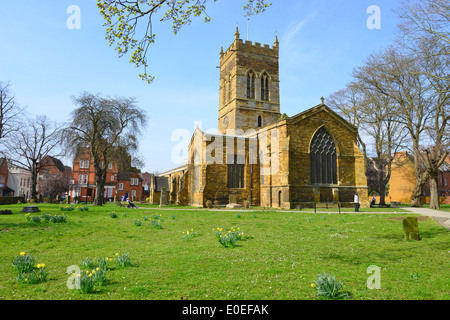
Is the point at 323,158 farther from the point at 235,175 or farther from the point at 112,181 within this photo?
the point at 112,181

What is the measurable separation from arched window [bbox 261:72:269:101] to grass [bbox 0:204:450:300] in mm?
32515

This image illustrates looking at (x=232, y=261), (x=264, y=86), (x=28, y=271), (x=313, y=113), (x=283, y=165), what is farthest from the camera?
(x=264, y=86)

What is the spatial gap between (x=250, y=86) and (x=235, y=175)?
52.5ft

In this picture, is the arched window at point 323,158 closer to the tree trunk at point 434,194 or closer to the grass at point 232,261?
the tree trunk at point 434,194

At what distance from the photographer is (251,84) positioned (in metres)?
41.4

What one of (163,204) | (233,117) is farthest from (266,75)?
(163,204)

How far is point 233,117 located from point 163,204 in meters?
16.7

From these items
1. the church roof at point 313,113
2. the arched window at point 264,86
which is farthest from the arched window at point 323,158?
the arched window at point 264,86

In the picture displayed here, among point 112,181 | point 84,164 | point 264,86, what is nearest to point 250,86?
point 264,86

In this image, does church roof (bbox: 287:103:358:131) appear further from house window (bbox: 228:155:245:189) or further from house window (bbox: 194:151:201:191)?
house window (bbox: 194:151:201:191)

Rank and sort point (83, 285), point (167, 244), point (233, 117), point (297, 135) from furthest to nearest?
point (233, 117), point (297, 135), point (167, 244), point (83, 285)
